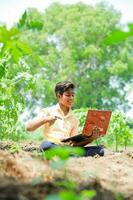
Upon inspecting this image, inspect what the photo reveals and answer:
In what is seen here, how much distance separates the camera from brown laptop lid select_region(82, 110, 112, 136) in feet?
16.6

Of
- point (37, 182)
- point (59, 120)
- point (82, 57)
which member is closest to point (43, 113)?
point (59, 120)

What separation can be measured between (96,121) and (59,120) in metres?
0.37

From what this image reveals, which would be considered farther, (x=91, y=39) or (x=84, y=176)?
(x=91, y=39)

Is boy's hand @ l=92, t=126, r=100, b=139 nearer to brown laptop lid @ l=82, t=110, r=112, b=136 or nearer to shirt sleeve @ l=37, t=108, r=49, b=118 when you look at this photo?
brown laptop lid @ l=82, t=110, r=112, b=136

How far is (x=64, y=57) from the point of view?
30188mm

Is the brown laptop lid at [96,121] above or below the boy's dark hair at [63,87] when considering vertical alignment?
below

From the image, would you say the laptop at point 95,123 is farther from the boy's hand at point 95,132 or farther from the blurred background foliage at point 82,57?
the blurred background foliage at point 82,57

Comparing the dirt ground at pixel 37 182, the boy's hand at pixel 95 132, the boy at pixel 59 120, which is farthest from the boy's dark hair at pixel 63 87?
the dirt ground at pixel 37 182

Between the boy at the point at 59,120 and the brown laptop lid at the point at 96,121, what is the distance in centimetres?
9

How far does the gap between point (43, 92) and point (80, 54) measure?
312 cm

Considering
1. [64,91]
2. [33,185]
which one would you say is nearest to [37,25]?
[33,185]

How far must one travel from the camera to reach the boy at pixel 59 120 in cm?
489

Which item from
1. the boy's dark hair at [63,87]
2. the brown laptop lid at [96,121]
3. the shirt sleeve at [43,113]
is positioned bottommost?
the brown laptop lid at [96,121]

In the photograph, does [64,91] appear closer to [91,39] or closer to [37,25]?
[37,25]
